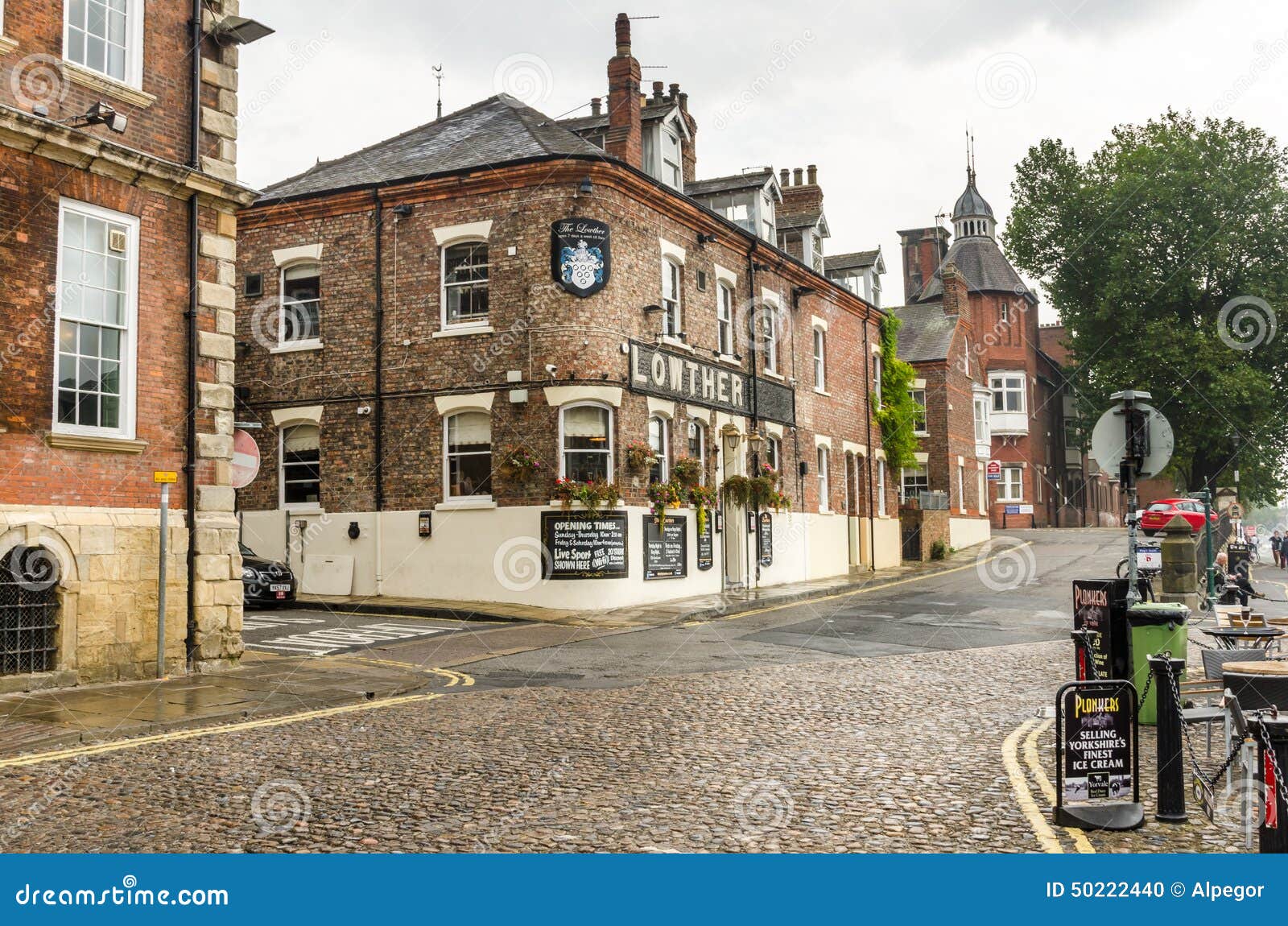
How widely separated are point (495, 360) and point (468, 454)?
1.91m

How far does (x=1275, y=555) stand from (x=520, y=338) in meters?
37.8

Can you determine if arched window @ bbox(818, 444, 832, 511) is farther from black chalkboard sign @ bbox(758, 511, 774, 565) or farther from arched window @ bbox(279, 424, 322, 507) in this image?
arched window @ bbox(279, 424, 322, 507)

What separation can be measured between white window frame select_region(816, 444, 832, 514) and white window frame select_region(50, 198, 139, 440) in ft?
71.3

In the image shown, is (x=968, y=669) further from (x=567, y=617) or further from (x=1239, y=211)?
(x=1239, y=211)

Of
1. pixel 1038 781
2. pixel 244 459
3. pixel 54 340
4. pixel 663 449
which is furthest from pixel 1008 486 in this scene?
pixel 1038 781

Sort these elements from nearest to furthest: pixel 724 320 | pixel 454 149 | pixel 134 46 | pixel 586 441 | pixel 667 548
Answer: pixel 134 46, pixel 586 441, pixel 667 548, pixel 454 149, pixel 724 320

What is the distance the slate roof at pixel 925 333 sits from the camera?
4597 cm

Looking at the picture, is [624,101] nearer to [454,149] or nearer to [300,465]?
[454,149]

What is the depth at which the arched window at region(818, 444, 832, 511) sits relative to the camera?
104ft

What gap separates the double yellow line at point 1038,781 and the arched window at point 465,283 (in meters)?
15.2

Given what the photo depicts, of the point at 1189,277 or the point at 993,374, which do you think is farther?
the point at 993,374

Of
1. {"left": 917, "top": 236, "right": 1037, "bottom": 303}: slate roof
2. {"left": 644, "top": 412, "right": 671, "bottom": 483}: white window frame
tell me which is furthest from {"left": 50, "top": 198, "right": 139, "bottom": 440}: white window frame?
{"left": 917, "top": 236, "right": 1037, "bottom": 303}: slate roof

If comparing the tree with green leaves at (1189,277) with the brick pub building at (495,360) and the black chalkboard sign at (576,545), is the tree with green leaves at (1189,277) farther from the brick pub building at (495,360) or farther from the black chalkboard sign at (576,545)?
the black chalkboard sign at (576,545)

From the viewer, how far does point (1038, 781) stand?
7.12m
